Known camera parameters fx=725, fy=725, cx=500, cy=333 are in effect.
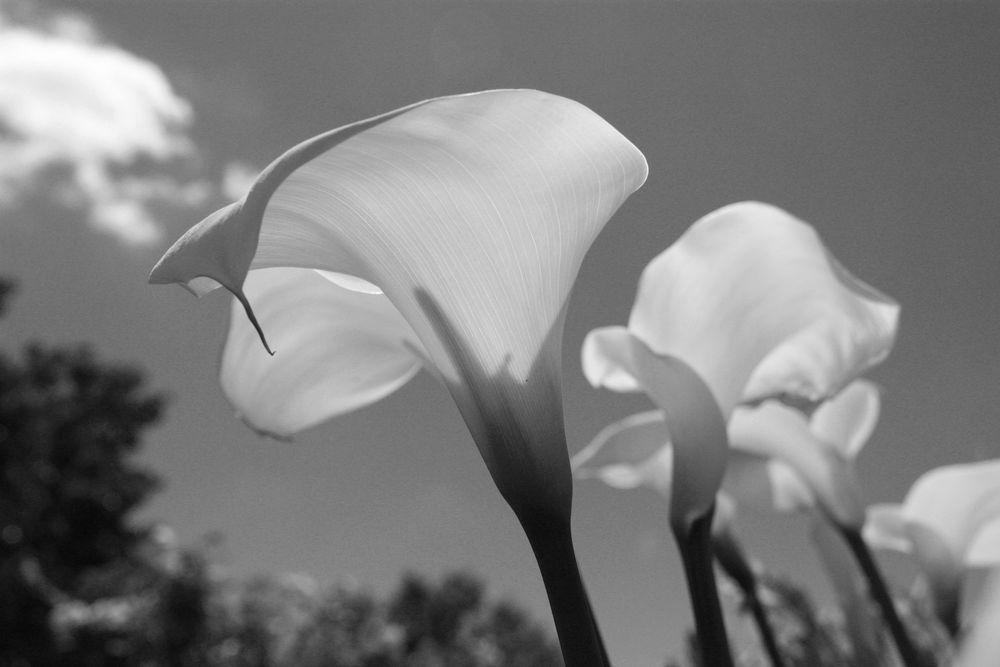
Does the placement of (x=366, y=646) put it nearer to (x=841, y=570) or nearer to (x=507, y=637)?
(x=841, y=570)

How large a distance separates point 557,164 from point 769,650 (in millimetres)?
288

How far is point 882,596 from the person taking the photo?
370mm

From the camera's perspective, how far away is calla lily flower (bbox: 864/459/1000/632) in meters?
0.42

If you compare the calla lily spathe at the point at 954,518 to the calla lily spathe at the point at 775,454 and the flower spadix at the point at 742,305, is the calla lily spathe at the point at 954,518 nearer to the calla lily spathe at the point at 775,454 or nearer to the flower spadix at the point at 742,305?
the calla lily spathe at the point at 775,454

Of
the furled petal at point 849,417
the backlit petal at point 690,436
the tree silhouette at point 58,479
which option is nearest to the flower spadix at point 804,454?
the furled petal at point 849,417

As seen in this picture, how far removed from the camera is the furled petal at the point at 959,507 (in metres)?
0.42

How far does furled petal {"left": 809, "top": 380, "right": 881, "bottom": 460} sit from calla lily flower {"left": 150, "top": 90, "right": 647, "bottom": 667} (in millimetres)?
265

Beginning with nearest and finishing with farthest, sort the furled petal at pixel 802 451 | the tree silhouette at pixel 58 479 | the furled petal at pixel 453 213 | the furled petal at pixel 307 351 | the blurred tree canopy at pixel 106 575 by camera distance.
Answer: the furled petal at pixel 453 213 → the furled petal at pixel 307 351 → the furled petal at pixel 802 451 → the blurred tree canopy at pixel 106 575 → the tree silhouette at pixel 58 479

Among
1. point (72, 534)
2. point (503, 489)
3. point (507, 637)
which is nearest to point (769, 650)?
point (503, 489)

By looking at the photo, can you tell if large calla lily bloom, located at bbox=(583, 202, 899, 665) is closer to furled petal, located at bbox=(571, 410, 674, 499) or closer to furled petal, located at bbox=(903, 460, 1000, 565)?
furled petal, located at bbox=(571, 410, 674, 499)

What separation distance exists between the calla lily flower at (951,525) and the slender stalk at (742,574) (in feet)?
0.37

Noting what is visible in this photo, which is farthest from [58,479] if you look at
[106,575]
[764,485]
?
[764,485]

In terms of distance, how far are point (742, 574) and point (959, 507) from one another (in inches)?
5.9

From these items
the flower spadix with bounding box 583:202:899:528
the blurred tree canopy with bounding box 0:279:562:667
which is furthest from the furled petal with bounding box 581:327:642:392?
the blurred tree canopy with bounding box 0:279:562:667
